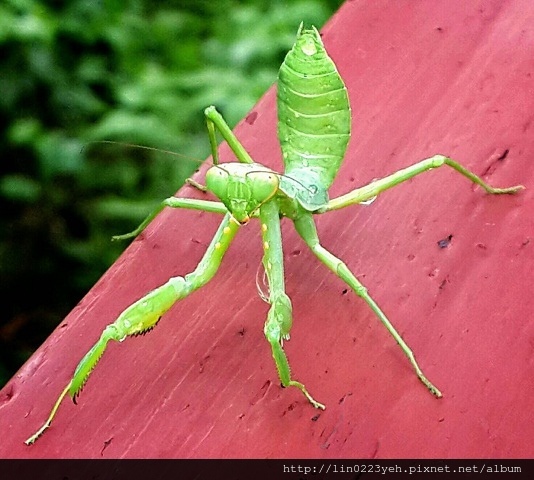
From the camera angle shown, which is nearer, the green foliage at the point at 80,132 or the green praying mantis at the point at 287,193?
the green praying mantis at the point at 287,193

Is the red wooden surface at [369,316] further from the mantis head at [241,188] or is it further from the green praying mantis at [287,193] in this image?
the mantis head at [241,188]

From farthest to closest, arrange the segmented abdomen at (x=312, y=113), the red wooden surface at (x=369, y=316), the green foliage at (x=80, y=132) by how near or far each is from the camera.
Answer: the green foliage at (x=80, y=132)
the segmented abdomen at (x=312, y=113)
the red wooden surface at (x=369, y=316)

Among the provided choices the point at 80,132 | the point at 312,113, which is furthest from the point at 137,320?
the point at 80,132

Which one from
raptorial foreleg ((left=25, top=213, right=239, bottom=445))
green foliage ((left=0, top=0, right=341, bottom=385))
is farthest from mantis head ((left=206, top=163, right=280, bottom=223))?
green foliage ((left=0, top=0, right=341, bottom=385))

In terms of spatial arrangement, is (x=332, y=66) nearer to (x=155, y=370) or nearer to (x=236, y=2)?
(x=155, y=370)

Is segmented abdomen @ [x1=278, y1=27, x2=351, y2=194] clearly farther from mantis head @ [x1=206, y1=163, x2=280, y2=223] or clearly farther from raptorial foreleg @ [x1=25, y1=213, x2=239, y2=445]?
raptorial foreleg @ [x1=25, y1=213, x2=239, y2=445]

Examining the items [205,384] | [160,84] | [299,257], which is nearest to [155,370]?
[205,384]

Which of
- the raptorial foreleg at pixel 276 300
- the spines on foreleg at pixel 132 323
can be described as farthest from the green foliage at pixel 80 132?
the spines on foreleg at pixel 132 323
